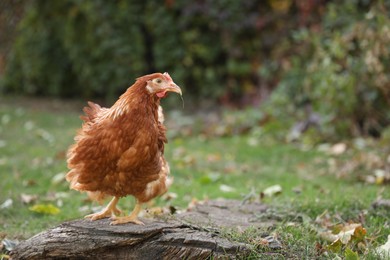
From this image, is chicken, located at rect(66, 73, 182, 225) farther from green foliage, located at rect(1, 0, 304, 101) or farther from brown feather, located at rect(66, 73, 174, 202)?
green foliage, located at rect(1, 0, 304, 101)

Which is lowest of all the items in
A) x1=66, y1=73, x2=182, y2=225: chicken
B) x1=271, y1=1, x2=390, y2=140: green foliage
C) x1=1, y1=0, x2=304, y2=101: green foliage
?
Result: x1=66, y1=73, x2=182, y2=225: chicken

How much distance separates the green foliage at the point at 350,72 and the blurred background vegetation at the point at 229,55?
2 cm

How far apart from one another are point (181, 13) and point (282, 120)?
356 centimetres

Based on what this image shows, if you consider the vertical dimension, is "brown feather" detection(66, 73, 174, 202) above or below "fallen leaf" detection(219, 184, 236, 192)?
below

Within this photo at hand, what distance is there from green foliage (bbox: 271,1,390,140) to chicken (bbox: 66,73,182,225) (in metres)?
4.30

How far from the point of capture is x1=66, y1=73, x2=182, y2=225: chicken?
3.62 meters

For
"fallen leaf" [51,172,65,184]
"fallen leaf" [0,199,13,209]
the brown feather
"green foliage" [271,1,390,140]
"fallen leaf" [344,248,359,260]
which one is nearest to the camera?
"fallen leaf" [344,248,359,260]

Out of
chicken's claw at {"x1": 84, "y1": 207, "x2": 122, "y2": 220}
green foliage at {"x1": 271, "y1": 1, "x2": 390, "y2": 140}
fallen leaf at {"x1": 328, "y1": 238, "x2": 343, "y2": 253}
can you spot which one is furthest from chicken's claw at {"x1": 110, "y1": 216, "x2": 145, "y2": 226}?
green foliage at {"x1": 271, "y1": 1, "x2": 390, "y2": 140}

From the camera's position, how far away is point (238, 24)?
10.9 meters

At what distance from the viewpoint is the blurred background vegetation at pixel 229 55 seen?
811 cm

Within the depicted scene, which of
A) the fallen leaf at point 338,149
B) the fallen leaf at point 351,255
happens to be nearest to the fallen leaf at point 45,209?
the fallen leaf at point 351,255

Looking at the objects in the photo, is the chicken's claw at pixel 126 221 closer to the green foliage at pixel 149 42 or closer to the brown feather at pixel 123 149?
the brown feather at pixel 123 149

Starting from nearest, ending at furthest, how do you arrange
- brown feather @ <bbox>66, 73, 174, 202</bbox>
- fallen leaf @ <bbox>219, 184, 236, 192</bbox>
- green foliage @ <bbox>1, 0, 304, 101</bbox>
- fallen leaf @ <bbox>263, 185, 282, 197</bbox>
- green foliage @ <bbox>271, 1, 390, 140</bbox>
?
brown feather @ <bbox>66, 73, 174, 202</bbox> → fallen leaf @ <bbox>263, 185, 282, 197</bbox> → fallen leaf @ <bbox>219, 184, 236, 192</bbox> → green foliage @ <bbox>271, 1, 390, 140</bbox> → green foliage @ <bbox>1, 0, 304, 101</bbox>

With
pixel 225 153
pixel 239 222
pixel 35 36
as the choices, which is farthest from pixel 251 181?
pixel 35 36
